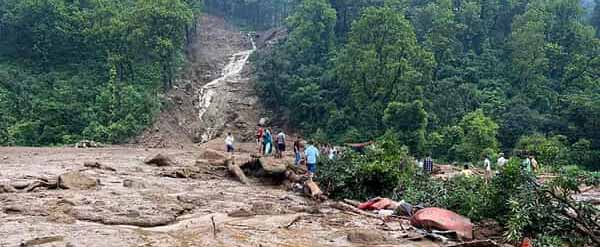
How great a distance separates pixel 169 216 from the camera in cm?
1066

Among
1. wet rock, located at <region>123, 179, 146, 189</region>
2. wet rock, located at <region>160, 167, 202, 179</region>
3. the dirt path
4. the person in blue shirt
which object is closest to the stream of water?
the dirt path

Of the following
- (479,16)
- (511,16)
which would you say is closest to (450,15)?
(479,16)

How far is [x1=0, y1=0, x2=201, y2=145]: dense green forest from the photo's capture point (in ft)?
111

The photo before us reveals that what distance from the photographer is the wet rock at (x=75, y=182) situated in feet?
41.3

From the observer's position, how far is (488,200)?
34.8 ft

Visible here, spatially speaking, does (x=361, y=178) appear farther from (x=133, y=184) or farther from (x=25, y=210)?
(x=25, y=210)

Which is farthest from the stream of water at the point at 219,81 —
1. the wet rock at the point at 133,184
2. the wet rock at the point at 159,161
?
the wet rock at the point at 133,184

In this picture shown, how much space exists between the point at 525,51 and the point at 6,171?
3934cm

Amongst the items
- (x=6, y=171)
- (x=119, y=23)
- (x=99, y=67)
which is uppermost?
(x=119, y=23)

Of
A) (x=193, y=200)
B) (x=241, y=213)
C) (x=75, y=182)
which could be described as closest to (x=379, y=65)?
(x=193, y=200)

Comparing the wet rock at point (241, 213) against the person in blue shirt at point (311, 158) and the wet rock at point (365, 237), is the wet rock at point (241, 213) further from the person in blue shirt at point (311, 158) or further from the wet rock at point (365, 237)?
the person in blue shirt at point (311, 158)

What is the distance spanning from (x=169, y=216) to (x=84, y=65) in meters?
35.3

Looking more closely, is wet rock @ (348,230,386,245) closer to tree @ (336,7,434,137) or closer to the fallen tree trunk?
the fallen tree trunk

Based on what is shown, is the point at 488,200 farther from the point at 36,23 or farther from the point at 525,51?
the point at 36,23
